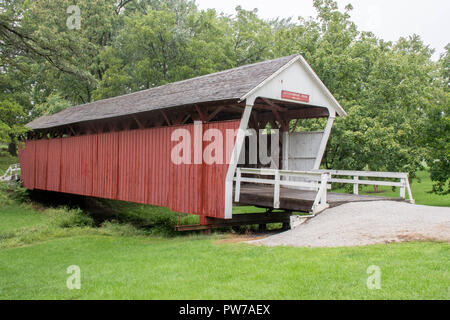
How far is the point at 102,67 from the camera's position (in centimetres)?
3347

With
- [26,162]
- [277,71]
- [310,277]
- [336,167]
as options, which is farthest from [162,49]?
[310,277]

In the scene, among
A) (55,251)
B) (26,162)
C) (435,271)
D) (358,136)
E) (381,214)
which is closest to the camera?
(435,271)

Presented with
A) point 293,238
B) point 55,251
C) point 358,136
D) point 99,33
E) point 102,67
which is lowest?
point 55,251

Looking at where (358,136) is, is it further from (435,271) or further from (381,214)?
(435,271)

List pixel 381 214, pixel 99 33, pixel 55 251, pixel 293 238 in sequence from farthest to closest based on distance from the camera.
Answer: pixel 99 33
pixel 55 251
pixel 381 214
pixel 293 238

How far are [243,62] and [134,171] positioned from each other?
1937 centimetres

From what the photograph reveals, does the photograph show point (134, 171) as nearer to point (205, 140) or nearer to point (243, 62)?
point (205, 140)

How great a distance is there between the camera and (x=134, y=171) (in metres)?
14.3

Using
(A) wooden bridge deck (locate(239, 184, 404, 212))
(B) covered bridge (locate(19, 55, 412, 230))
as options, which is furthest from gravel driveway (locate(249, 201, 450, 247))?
(B) covered bridge (locate(19, 55, 412, 230))

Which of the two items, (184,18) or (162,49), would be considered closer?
(162,49)

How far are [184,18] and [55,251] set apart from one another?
86.8 ft

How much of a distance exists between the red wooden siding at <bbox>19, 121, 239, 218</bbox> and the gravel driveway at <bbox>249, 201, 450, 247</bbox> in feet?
8.63

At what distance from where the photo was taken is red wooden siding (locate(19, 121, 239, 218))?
36.2 feet

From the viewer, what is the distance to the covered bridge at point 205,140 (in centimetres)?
1038
